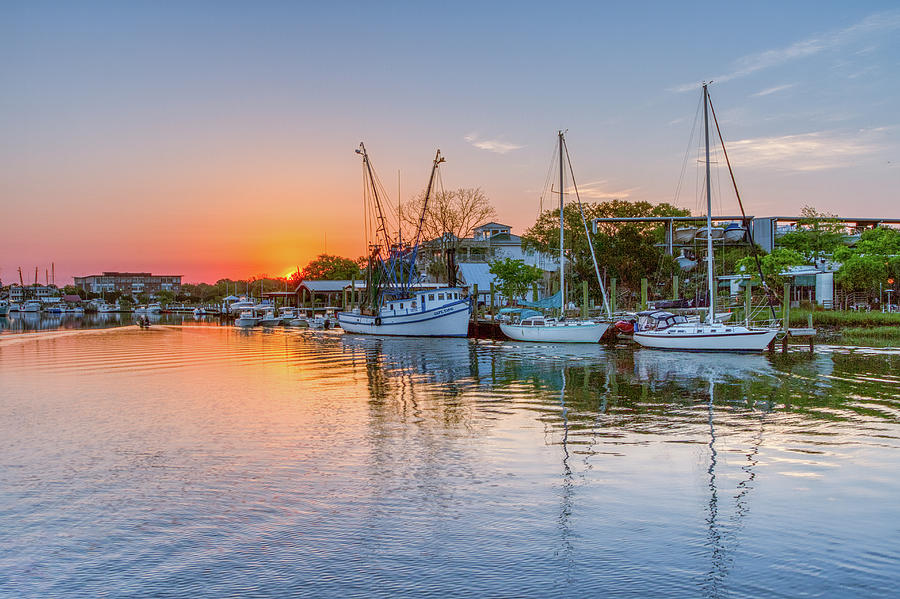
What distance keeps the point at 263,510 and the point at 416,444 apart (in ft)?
17.2

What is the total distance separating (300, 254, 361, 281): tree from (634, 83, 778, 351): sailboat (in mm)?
91056

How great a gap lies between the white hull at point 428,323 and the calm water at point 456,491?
31.1m

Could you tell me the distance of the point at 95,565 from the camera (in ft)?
30.0

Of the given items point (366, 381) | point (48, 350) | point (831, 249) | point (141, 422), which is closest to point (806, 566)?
point (141, 422)

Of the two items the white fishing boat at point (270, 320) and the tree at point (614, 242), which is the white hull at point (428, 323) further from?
the white fishing boat at point (270, 320)

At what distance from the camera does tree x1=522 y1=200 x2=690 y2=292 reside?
68.2 metres

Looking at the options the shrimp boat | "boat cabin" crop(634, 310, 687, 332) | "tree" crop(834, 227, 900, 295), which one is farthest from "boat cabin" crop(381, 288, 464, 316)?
"tree" crop(834, 227, 900, 295)

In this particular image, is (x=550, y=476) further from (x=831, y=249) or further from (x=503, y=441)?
(x=831, y=249)

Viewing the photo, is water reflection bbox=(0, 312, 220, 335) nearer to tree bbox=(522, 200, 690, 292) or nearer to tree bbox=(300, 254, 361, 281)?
tree bbox=(300, 254, 361, 281)

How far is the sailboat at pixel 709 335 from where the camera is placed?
37.1 meters

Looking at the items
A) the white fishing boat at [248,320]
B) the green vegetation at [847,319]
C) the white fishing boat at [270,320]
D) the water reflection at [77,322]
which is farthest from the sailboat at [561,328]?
the water reflection at [77,322]

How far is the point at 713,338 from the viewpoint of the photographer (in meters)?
37.7

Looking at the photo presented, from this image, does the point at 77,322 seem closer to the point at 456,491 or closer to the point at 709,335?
the point at 709,335

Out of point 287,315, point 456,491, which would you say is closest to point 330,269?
point 287,315
